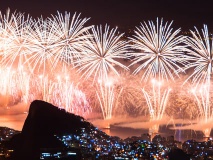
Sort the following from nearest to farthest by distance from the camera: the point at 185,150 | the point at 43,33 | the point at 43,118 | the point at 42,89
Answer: the point at 43,118 < the point at 43,33 < the point at 42,89 < the point at 185,150

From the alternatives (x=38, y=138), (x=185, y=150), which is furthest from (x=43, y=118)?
(x=185, y=150)

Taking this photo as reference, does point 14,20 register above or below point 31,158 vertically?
above

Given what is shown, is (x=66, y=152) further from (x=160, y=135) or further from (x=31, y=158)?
(x=160, y=135)

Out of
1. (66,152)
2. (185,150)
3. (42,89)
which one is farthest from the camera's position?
(185,150)

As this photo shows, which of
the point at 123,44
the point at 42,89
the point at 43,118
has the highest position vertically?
the point at 123,44

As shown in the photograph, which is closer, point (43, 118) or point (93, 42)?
point (43, 118)

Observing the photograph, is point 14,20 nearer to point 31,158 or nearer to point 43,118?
point 43,118
